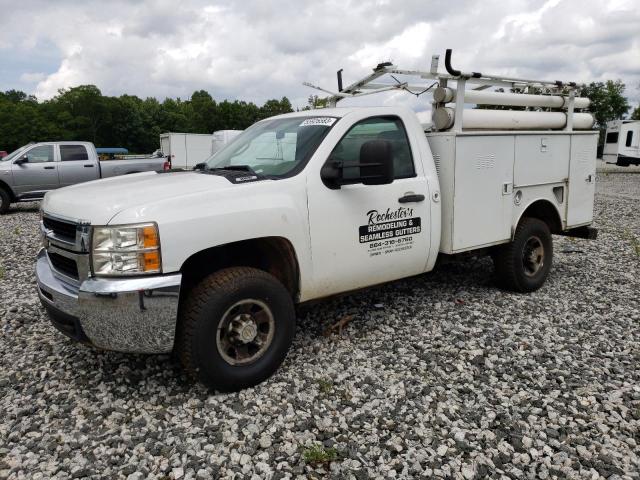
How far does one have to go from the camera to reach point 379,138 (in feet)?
14.3

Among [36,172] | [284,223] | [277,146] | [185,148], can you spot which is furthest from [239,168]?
[185,148]

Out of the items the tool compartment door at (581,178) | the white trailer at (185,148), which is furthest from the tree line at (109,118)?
the tool compartment door at (581,178)

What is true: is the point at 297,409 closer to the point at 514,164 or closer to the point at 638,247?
the point at 514,164

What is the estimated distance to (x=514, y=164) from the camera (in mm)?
5156

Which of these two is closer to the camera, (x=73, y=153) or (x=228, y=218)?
(x=228, y=218)

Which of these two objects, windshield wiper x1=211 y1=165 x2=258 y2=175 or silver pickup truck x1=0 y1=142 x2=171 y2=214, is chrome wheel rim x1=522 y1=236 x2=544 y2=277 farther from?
silver pickup truck x1=0 y1=142 x2=171 y2=214

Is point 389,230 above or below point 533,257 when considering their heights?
above

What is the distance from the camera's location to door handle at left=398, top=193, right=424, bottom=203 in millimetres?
4227

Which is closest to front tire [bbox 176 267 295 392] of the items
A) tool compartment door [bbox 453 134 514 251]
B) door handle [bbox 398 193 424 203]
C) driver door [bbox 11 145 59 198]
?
door handle [bbox 398 193 424 203]

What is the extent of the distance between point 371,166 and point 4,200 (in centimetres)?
1250

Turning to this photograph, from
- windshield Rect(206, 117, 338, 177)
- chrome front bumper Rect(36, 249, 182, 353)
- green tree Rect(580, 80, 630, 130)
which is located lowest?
chrome front bumper Rect(36, 249, 182, 353)

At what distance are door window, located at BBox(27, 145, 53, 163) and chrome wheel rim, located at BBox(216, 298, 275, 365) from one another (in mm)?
12264

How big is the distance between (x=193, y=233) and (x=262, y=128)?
1.82m

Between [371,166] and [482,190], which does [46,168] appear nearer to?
[482,190]
